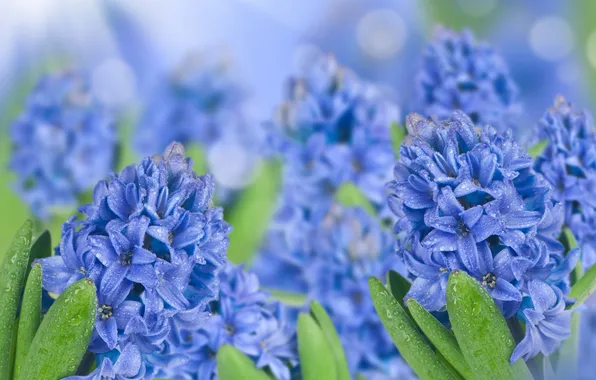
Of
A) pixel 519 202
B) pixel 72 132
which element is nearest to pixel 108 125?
pixel 72 132

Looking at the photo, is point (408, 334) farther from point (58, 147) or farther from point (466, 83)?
point (58, 147)

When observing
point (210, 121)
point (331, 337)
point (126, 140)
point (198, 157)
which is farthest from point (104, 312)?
point (126, 140)

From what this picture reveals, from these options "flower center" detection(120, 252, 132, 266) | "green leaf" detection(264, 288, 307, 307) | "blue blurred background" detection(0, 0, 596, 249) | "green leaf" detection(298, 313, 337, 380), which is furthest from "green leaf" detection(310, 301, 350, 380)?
"blue blurred background" detection(0, 0, 596, 249)

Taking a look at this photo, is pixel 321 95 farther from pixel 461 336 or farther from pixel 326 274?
pixel 461 336

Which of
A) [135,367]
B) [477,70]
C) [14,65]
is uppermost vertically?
[14,65]

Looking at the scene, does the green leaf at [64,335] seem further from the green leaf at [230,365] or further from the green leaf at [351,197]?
the green leaf at [351,197]

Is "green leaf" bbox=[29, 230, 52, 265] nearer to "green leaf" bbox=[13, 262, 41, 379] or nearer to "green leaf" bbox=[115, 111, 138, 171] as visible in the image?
"green leaf" bbox=[13, 262, 41, 379]
